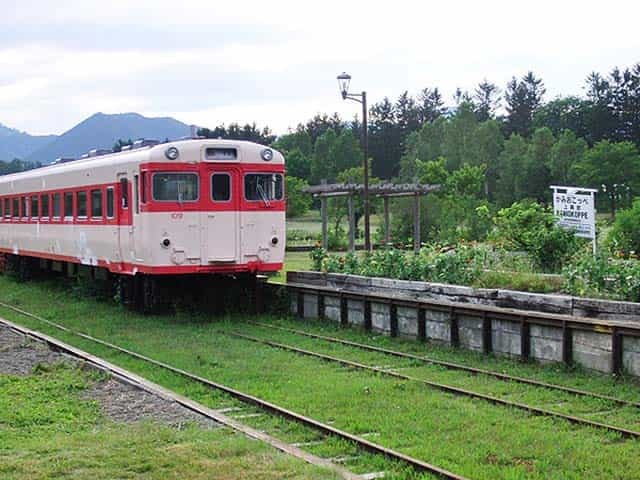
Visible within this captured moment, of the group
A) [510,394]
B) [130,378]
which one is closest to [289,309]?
[130,378]

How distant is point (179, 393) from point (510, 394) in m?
3.51

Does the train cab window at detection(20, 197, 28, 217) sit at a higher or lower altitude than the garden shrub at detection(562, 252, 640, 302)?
higher

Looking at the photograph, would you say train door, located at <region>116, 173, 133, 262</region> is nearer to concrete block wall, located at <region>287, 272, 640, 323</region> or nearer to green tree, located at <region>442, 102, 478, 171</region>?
concrete block wall, located at <region>287, 272, 640, 323</region>

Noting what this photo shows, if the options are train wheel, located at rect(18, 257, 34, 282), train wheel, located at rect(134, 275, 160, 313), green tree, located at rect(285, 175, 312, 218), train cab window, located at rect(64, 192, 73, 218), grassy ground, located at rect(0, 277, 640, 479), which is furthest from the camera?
green tree, located at rect(285, 175, 312, 218)

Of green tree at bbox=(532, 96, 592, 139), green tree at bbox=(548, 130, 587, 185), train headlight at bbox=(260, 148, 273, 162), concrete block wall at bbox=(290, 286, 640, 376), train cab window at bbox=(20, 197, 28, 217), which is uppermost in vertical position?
green tree at bbox=(532, 96, 592, 139)

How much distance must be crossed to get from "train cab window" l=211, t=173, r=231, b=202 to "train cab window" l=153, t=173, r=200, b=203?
288mm

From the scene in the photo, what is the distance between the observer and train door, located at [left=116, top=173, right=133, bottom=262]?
56.0 feet

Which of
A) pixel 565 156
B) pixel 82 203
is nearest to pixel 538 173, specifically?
pixel 565 156

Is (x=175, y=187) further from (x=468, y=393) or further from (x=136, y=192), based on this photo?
(x=468, y=393)

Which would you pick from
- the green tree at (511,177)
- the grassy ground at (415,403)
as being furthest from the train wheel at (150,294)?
the green tree at (511,177)

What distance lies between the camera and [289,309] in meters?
17.7

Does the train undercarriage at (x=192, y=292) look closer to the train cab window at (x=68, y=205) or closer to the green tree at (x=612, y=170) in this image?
the train cab window at (x=68, y=205)

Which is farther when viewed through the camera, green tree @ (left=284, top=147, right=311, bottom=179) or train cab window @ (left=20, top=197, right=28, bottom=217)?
green tree @ (left=284, top=147, right=311, bottom=179)

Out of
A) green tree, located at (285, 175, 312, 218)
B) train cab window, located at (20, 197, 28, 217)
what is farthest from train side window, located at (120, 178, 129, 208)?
green tree, located at (285, 175, 312, 218)
